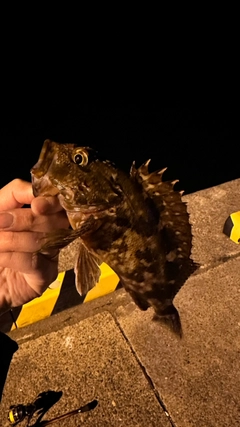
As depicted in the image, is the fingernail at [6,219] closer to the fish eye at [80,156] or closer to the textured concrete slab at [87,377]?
the fish eye at [80,156]

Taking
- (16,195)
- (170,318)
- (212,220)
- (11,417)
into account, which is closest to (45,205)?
(16,195)

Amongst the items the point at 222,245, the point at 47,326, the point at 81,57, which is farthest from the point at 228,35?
the point at 47,326

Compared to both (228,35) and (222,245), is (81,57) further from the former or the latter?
(222,245)

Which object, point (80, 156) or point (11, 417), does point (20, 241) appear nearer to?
point (80, 156)

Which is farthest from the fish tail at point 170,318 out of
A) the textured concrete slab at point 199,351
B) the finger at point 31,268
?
the finger at point 31,268

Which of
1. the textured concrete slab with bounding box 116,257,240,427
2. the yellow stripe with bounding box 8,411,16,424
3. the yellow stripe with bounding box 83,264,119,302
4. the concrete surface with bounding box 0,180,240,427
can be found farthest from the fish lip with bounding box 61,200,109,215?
the yellow stripe with bounding box 83,264,119,302
